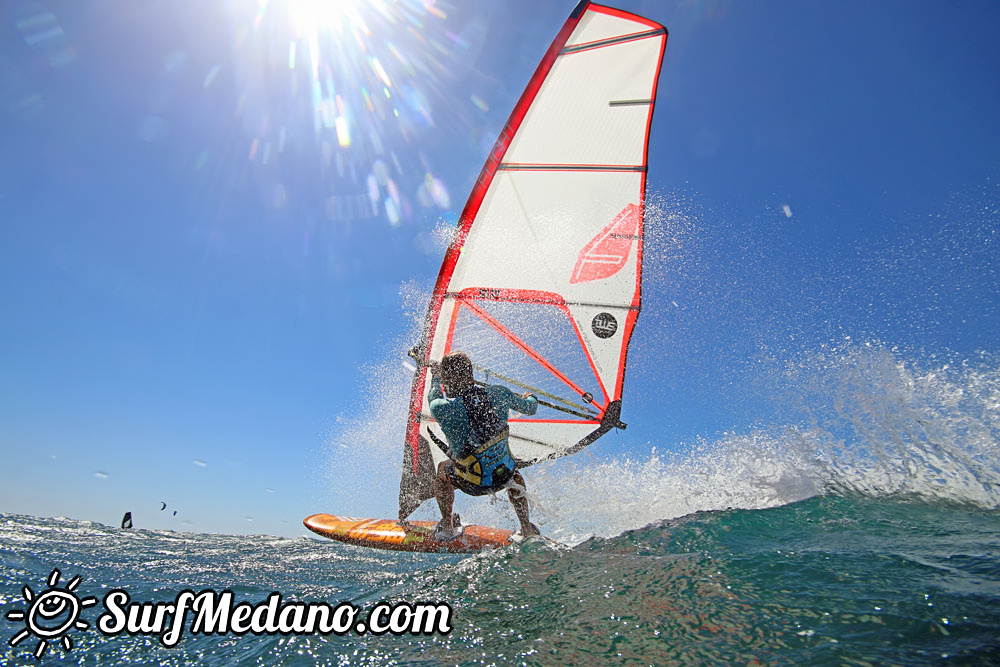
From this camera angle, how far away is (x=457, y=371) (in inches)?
144

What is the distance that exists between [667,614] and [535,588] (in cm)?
72

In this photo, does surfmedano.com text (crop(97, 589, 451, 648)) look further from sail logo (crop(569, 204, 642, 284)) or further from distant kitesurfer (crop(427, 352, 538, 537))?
sail logo (crop(569, 204, 642, 284))

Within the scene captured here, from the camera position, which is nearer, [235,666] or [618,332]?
[235,666]

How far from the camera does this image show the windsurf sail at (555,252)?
520cm

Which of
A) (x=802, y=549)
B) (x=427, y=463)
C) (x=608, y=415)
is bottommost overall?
(x=802, y=549)

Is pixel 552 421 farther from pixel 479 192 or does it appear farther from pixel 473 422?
pixel 479 192

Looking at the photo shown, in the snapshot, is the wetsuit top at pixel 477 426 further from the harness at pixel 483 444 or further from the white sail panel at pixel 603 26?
the white sail panel at pixel 603 26

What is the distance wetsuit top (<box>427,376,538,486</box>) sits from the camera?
3670 mm

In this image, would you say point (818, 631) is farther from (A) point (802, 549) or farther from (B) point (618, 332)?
(B) point (618, 332)

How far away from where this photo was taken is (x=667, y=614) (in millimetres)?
1708

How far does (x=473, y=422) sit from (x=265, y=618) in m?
1.87

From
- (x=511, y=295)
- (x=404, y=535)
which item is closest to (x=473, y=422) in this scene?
(x=511, y=295)

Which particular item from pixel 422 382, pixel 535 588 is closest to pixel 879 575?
pixel 535 588

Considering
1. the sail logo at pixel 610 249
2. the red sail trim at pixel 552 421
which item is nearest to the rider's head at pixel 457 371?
the red sail trim at pixel 552 421
